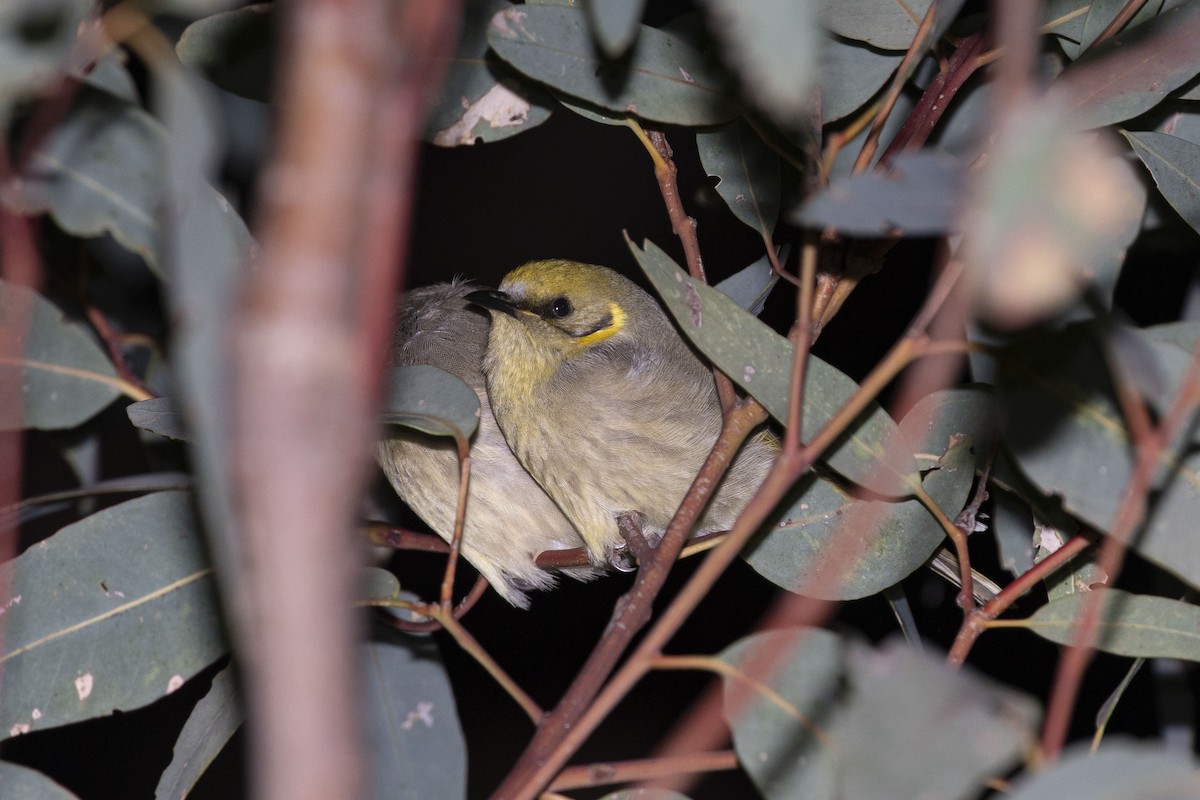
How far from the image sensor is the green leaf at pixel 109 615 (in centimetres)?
121

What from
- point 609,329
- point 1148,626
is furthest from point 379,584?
point 609,329

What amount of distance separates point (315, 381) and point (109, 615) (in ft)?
3.43

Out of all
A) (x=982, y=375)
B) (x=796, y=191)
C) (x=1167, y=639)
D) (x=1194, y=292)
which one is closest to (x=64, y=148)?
(x=796, y=191)

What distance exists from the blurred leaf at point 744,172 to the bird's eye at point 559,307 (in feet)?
2.51

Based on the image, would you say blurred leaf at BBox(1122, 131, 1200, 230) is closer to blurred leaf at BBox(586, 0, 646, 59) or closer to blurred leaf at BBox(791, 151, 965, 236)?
blurred leaf at BBox(791, 151, 965, 236)

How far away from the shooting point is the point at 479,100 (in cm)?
140

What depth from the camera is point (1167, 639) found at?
3.67 ft

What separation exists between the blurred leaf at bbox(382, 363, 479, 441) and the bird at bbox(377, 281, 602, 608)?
25.3 inches

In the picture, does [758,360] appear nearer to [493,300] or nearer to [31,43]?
[31,43]

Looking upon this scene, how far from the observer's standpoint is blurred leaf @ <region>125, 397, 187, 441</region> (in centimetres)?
119

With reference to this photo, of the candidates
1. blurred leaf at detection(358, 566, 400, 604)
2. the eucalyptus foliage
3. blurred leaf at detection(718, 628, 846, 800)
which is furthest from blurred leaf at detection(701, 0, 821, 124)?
blurred leaf at detection(358, 566, 400, 604)

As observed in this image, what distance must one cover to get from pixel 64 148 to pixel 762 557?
3.15ft

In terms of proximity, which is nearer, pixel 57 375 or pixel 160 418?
pixel 160 418

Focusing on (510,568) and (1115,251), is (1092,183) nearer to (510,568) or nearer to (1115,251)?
(1115,251)
